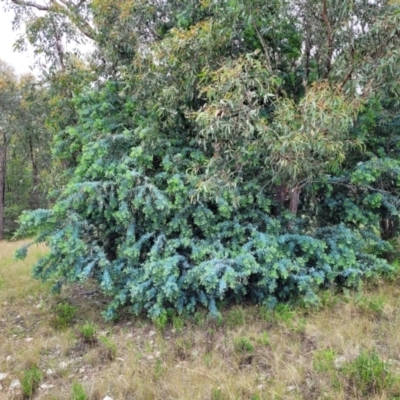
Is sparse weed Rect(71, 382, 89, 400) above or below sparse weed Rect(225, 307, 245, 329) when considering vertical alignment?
below

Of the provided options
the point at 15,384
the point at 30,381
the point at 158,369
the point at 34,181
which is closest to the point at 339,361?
the point at 158,369

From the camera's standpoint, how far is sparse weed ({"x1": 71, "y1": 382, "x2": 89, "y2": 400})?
8.36ft

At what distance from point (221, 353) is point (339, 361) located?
3.19 feet

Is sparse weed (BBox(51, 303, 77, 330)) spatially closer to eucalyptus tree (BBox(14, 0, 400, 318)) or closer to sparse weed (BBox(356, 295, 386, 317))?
eucalyptus tree (BBox(14, 0, 400, 318))

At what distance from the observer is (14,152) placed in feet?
50.0

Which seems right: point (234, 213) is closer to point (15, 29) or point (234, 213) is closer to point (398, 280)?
point (398, 280)

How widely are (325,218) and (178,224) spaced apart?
1998mm

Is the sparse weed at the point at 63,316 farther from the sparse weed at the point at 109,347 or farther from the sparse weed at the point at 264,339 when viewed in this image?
the sparse weed at the point at 264,339

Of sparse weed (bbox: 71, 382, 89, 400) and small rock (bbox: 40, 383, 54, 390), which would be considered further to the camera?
small rock (bbox: 40, 383, 54, 390)

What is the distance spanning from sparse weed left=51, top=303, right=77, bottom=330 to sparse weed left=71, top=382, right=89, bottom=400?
1.25 meters

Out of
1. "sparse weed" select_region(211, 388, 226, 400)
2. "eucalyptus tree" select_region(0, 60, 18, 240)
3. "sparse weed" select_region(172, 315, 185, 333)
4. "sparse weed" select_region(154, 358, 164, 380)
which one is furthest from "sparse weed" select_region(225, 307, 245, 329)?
"eucalyptus tree" select_region(0, 60, 18, 240)

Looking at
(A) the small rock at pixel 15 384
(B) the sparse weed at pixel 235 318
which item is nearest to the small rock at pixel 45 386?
(A) the small rock at pixel 15 384

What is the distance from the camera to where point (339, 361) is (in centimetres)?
268

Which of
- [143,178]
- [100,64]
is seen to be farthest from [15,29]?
[143,178]
